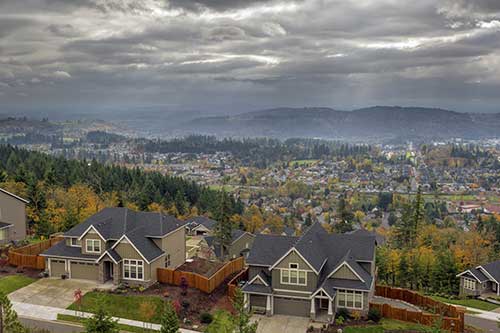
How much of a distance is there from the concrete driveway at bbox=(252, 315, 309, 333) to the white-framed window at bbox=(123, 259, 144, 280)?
10.9 m

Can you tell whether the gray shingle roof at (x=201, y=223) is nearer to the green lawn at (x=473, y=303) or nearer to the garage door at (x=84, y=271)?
the garage door at (x=84, y=271)

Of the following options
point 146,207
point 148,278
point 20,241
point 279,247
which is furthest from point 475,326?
point 146,207

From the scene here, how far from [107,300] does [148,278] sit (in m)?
4.48

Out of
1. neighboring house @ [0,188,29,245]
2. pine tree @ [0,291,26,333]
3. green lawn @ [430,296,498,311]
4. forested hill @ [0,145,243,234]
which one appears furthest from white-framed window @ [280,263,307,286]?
neighboring house @ [0,188,29,245]

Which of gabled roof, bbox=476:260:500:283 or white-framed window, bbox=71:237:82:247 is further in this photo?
gabled roof, bbox=476:260:500:283

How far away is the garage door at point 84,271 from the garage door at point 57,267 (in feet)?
3.37

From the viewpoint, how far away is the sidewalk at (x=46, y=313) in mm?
35781

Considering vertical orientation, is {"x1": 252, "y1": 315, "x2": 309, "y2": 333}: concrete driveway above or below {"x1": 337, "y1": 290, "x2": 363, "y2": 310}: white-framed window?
below

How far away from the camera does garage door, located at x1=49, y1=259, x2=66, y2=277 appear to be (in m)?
44.4

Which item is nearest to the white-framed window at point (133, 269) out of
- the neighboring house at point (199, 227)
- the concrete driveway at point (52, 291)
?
the concrete driveway at point (52, 291)

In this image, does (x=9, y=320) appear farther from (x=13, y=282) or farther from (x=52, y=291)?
(x=13, y=282)

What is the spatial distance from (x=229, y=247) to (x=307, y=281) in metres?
27.8

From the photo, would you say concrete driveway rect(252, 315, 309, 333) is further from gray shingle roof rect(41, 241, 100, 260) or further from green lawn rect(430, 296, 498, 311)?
green lawn rect(430, 296, 498, 311)

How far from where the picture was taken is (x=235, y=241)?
67.6m
